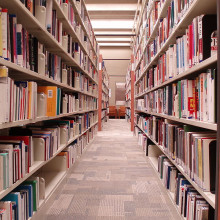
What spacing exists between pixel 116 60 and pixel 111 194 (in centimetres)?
1040

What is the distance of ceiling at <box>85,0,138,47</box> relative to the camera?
6.86 m

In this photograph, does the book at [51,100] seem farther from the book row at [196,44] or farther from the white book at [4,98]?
the book row at [196,44]

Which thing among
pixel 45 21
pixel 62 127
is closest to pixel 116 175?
pixel 62 127

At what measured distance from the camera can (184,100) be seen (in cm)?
139

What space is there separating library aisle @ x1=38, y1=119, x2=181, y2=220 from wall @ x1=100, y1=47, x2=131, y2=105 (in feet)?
30.2

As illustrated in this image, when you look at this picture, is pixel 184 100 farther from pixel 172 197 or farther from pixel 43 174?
pixel 43 174

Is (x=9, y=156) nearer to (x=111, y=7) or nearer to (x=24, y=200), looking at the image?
(x=24, y=200)

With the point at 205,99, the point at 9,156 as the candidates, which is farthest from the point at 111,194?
the point at 205,99

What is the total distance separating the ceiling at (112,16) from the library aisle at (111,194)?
5619mm

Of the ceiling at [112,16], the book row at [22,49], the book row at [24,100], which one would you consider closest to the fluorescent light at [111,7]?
the ceiling at [112,16]

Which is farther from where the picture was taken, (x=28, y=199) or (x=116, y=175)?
(x=116, y=175)

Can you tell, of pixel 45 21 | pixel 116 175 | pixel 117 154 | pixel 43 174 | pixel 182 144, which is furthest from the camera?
pixel 117 154

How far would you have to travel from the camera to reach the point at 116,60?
11688mm

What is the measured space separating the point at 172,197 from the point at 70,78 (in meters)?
1.77
